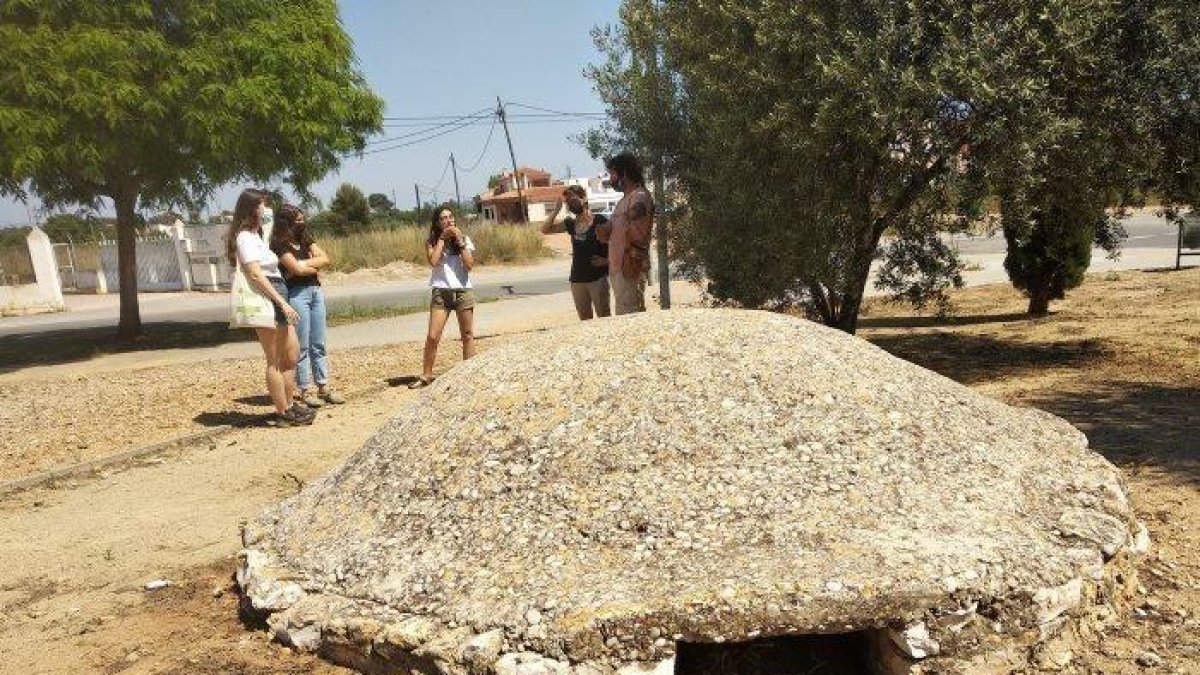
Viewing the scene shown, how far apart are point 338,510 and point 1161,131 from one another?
21.2 feet

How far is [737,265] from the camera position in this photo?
7.64 metres

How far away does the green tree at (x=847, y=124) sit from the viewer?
5.83 meters

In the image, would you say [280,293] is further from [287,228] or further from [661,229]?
[661,229]

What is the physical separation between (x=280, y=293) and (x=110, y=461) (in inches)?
64.9

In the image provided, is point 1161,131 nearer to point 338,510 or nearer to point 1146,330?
point 1146,330

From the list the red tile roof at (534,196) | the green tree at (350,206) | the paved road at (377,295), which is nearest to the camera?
the paved road at (377,295)

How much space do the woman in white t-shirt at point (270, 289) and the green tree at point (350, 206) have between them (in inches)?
1703

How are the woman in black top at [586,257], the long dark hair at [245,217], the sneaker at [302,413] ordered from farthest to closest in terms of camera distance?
the woman in black top at [586,257]
the sneaker at [302,413]
the long dark hair at [245,217]

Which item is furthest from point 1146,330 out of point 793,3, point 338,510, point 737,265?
point 338,510

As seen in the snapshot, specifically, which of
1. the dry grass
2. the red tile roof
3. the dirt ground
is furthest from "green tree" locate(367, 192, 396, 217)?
the dirt ground

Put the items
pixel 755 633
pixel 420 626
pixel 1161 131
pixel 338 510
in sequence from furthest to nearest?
pixel 1161 131 < pixel 338 510 < pixel 420 626 < pixel 755 633

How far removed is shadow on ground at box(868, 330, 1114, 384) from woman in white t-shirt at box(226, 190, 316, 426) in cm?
522

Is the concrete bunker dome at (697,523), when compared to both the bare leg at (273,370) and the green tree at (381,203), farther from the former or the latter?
the green tree at (381,203)

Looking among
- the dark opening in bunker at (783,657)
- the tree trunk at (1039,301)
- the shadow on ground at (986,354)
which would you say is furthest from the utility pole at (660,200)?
the dark opening in bunker at (783,657)
